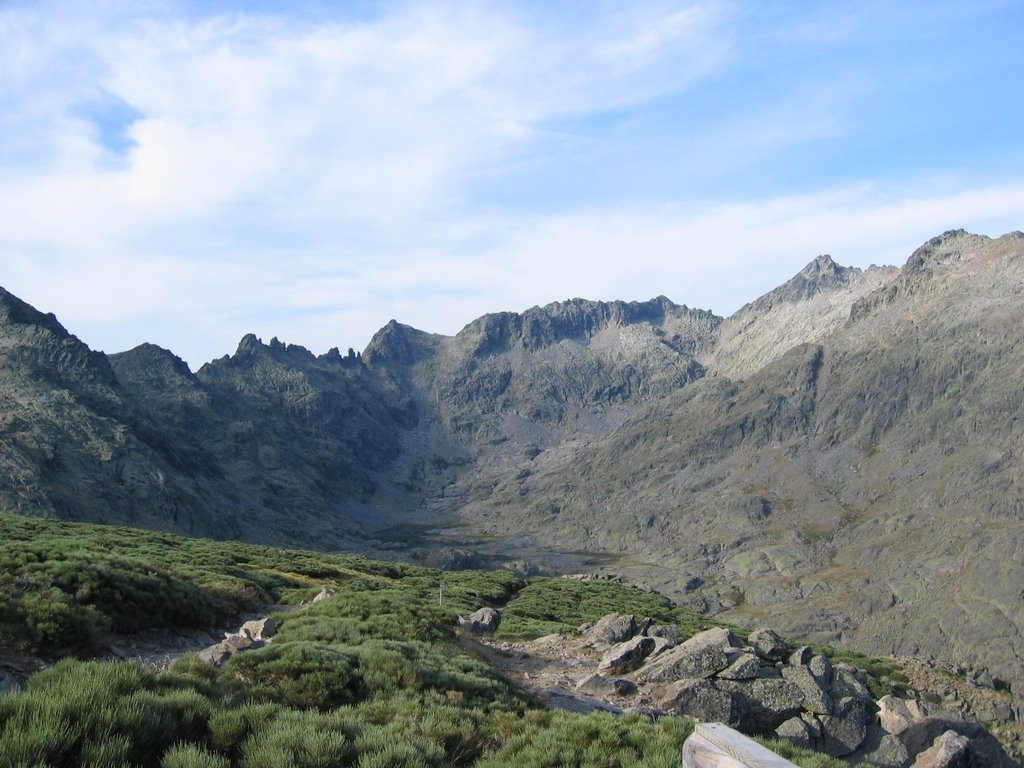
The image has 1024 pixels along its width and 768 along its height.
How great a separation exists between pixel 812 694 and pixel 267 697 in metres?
14.6

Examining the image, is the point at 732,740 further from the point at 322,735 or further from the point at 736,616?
the point at 736,616

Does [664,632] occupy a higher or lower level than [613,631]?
lower

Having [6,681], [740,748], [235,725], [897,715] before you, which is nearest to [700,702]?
[897,715]

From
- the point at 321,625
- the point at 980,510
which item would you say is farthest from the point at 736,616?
the point at 321,625

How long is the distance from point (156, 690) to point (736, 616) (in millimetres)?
175074

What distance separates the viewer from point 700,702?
1873cm

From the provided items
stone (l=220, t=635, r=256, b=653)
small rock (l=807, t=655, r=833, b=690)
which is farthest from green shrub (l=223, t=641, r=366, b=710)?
small rock (l=807, t=655, r=833, b=690)

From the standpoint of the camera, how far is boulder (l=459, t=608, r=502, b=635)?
3018 centimetres

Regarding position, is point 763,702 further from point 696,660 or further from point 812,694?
point 696,660

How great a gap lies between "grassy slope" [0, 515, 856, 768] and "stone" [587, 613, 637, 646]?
19.4ft

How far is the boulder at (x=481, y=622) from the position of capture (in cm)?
3018

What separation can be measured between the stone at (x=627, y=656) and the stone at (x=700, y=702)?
3.21 meters

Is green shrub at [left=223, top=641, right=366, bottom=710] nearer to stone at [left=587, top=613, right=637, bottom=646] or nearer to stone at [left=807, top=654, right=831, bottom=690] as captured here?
stone at [left=807, top=654, right=831, bottom=690]

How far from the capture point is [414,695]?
14375mm
